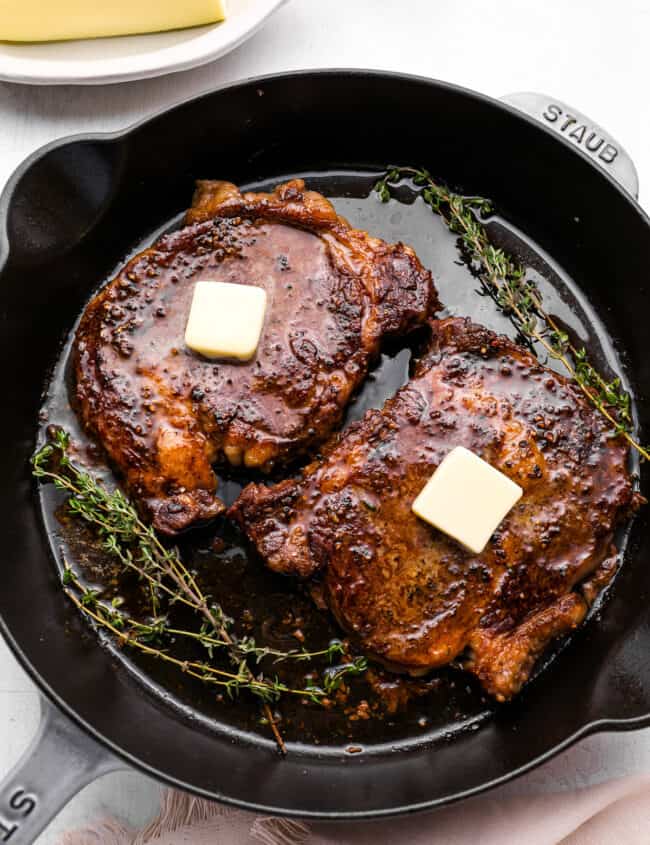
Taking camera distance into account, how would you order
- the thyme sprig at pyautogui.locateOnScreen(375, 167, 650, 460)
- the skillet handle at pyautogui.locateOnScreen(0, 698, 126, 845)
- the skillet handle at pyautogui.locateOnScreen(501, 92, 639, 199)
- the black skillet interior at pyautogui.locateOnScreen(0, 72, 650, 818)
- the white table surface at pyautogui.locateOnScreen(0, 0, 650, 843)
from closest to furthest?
the skillet handle at pyautogui.locateOnScreen(0, 698, 126, 845) < the black skillet interior at pyautogui.locateOnScreen(0, 72, 650, 818) < the thyme sprig at pyautogui.locateOnScreen(375, 167, 650, 460) < the skillet handle at pyautogui.locateOnScreen(501, 92, 639, 199) < the white table surface at pyautogui.locateOnScreen(0, 0, 650, 843)

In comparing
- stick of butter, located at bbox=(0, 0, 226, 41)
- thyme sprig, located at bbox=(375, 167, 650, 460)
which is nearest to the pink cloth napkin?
thyme sprig, located at bbox=(375, 167, 650, 460)

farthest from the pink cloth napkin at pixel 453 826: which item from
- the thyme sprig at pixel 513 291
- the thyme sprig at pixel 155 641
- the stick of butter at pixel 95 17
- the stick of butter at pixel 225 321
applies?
the stick of butter at pixel 95 17

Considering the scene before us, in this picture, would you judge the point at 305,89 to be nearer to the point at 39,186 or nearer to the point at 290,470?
the point at 39,186

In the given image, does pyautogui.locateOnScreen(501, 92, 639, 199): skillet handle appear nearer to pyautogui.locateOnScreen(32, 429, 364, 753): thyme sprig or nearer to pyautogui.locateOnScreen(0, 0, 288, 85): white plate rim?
pyautogui.locateOnScreen(0, 0, 288, 85): white plate rim

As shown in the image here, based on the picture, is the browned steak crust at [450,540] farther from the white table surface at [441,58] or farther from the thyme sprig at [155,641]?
the white table surface at [441,58]

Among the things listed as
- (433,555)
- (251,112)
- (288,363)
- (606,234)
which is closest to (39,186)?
(251,112)
